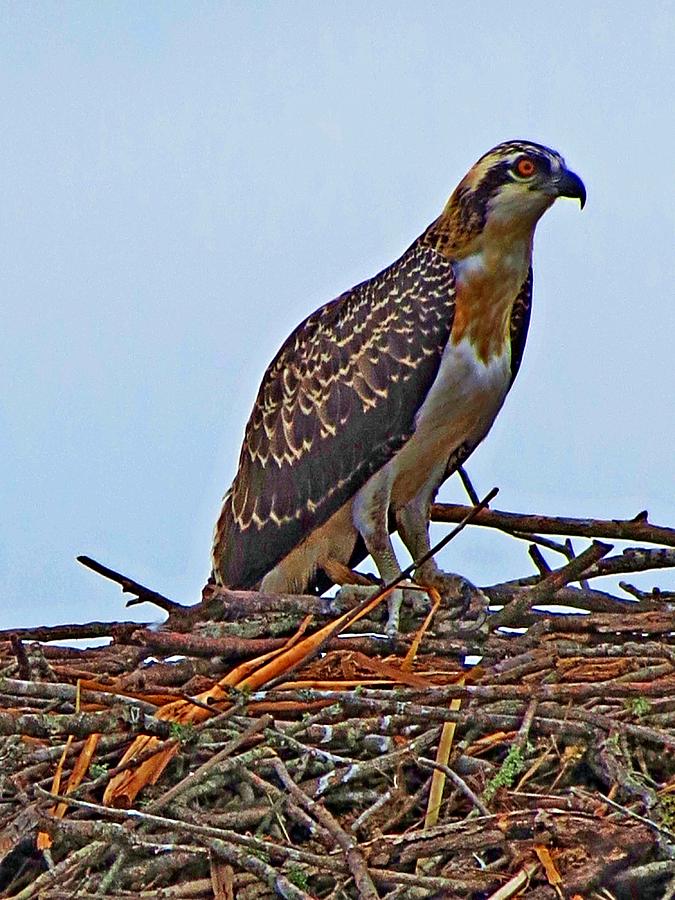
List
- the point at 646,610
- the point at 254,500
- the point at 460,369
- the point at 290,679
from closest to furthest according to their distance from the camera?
the point at 290,679 → the point at 646,610 → the point at 460,369 → the point at 254,500

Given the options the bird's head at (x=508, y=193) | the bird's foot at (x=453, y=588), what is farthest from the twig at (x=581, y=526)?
the bird's head at (x=508, y=193)

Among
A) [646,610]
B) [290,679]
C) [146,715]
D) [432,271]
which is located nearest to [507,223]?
[432,271]

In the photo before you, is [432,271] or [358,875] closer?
[358,875]

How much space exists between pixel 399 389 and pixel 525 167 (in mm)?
1067

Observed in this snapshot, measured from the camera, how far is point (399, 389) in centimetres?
704

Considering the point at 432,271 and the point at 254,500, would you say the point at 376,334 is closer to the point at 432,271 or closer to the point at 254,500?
the point at 432,271

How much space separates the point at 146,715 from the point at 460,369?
7.98ft

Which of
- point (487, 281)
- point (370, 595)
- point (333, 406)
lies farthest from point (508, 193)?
point (370, 595)

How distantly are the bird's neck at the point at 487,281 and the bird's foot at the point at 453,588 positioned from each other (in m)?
0.90

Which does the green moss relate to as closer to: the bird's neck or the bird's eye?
the bird's neck

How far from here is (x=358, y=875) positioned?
15.1ft

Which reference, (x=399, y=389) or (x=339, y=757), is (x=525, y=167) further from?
(x=339, y=757)

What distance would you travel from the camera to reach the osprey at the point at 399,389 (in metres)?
7.05

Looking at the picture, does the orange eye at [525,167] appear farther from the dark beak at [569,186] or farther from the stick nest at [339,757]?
the stick nest at [339,757]
